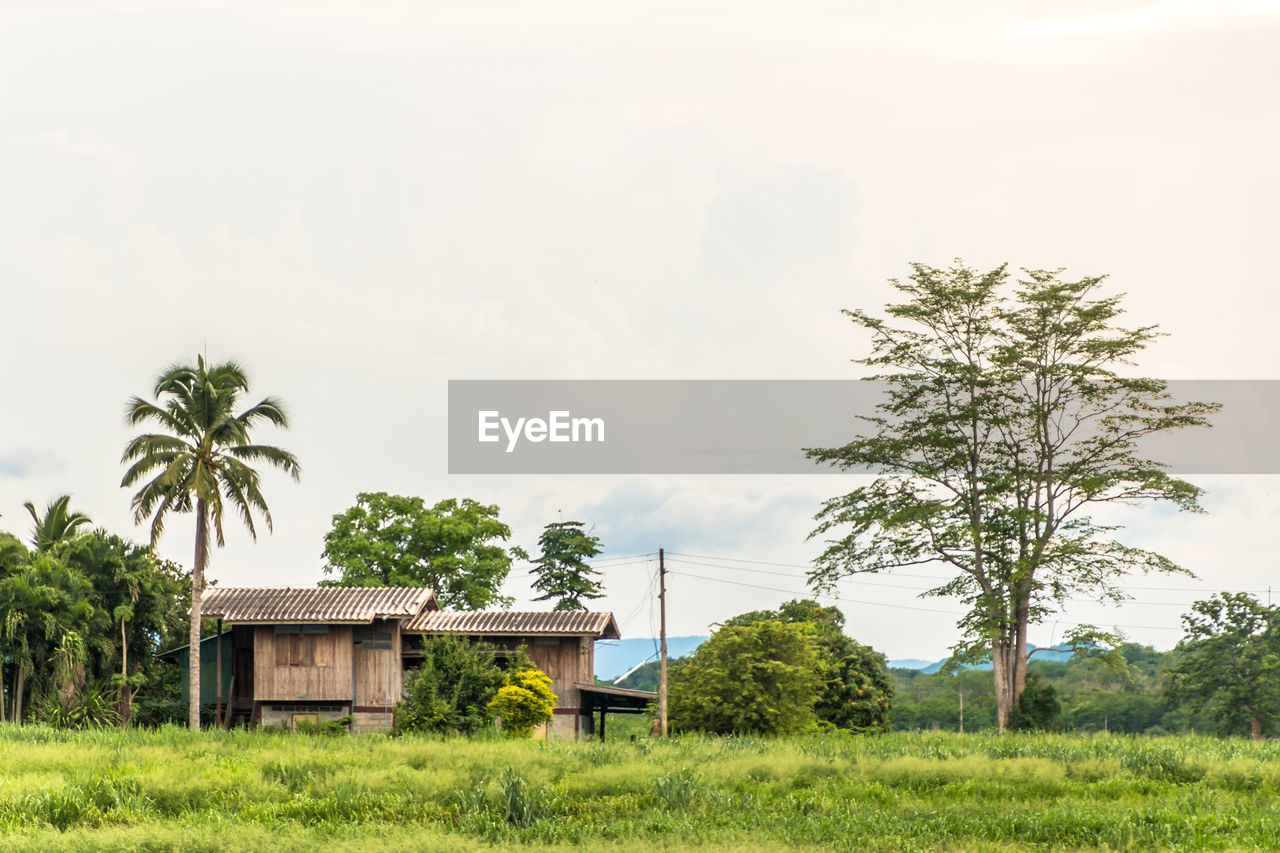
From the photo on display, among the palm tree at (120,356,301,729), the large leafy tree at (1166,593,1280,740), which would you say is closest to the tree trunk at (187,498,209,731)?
the palm tree at (120,356,301,729)

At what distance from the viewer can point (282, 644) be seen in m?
42.8

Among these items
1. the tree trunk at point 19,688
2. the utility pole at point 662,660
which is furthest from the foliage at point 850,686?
the tree trunk at point 19,688

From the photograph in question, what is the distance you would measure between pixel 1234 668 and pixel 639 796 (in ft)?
185

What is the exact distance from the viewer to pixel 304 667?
42531 mm

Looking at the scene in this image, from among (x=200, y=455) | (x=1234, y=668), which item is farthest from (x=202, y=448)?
(x=1234, y=668)

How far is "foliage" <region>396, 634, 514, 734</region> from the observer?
126 feet

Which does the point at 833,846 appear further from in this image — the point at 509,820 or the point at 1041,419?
the point at 1041,419

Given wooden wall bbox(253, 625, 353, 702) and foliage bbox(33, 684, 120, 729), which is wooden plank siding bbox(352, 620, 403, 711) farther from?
foliage bbox(33, 684, 120, 729)

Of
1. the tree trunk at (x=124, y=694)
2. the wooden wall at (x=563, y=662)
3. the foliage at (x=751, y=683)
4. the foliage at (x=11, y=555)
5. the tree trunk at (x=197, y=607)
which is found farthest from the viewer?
the foliage at (x=11, y=555)

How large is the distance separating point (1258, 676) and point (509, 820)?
58.2m

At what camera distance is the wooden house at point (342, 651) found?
4241 cm

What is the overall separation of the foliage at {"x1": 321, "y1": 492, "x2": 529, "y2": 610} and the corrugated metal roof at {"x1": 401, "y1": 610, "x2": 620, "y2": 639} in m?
17.8

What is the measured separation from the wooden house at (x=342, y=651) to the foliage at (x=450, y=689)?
74.0 inches

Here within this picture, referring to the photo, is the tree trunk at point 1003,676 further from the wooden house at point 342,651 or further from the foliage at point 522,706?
the foliage at point 522,706
